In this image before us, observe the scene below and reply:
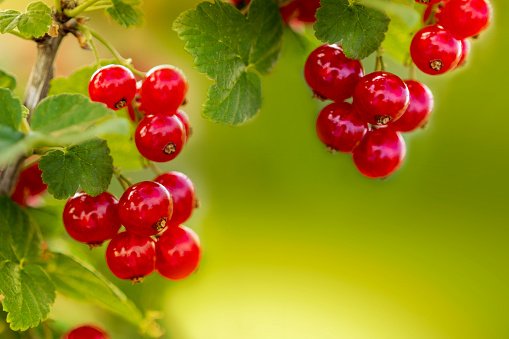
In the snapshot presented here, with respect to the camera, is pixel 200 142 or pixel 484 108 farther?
pixel 484 108

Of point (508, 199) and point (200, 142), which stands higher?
point (508, 199)

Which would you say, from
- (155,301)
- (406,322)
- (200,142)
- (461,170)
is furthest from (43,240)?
(461,170)

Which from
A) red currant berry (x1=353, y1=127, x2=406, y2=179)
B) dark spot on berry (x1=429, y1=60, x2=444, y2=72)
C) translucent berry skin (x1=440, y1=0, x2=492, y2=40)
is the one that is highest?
translucent berry skin (x1=440, y1=0, x2=492, y2=40)

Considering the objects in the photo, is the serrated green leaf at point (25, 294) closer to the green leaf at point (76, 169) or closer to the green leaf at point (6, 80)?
the green leaf at point (76, 169)

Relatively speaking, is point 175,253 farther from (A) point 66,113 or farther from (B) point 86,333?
(A) point 66,113

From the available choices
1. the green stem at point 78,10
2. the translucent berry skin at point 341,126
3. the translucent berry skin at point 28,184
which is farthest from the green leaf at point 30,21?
the translucent berry skin at point 341,126

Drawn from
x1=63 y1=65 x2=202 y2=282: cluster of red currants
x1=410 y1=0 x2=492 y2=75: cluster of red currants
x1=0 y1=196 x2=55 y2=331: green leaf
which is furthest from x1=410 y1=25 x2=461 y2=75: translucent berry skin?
x1=0 y1=196 x2=55 y2=331: green leaf

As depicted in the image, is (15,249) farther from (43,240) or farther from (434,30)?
(434,30)

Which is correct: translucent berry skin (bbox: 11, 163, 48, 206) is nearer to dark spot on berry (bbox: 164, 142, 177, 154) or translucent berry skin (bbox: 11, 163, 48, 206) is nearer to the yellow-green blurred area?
dark spot on berry (bbox: 164, 142, 177, 154)
